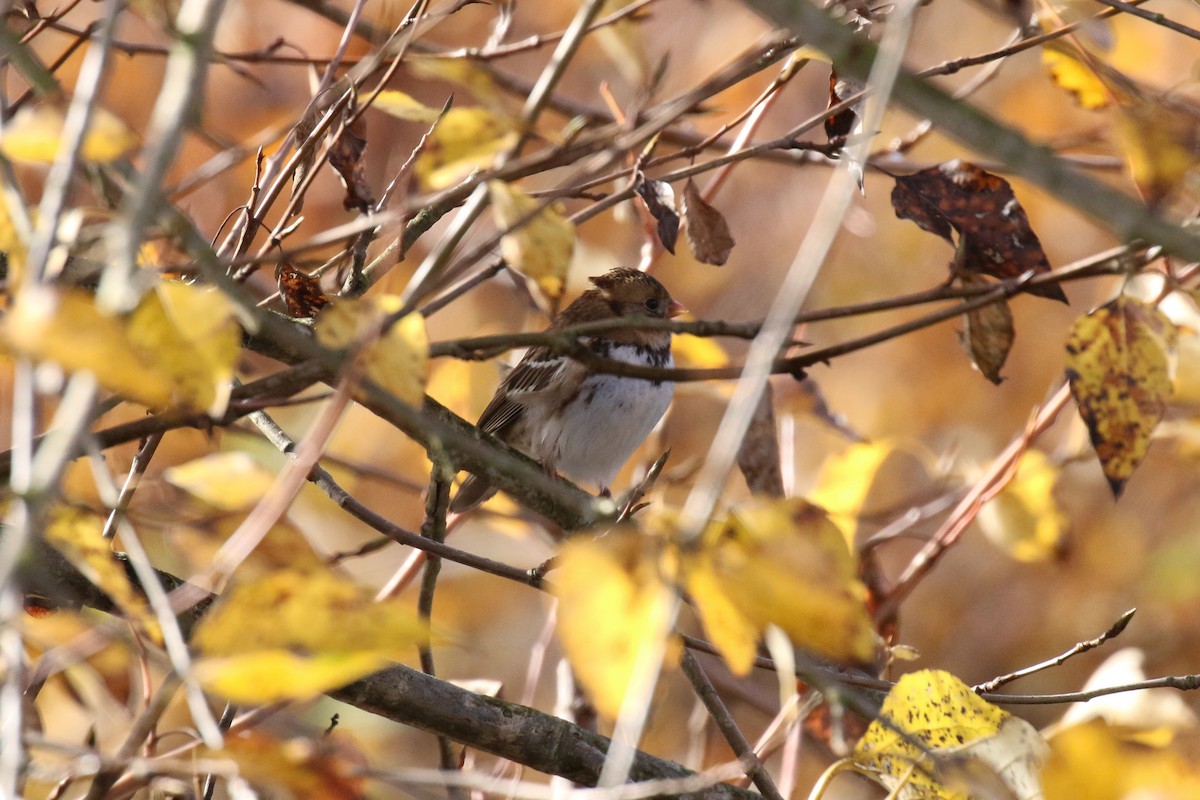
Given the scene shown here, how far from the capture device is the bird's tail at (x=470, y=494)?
9.62 ft

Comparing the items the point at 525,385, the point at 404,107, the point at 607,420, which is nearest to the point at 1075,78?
the point at 404,107

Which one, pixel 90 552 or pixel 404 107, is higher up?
pixel 404 107

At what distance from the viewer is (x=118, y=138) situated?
0.98m

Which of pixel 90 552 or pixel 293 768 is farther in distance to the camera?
pixel 90 552

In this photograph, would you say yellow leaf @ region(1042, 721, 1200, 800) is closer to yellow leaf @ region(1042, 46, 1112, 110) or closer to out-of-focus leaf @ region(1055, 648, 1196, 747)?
out-of-focus leaf @ region(1055, 648, 1196, 747)

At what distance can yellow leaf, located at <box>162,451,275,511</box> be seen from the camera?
1.52 meters

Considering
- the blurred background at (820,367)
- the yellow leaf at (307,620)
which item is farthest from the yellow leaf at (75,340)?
the blurred background at (820,367)

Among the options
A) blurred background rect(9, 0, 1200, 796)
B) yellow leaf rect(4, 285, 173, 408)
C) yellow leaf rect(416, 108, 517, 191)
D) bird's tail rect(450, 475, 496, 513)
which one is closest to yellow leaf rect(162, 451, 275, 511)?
yellow leaf rect(416, 108, 517, 191)

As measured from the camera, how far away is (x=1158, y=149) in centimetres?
114

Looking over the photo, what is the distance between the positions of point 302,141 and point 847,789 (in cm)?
343

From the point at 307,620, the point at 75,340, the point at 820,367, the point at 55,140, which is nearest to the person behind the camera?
the point at 75,340

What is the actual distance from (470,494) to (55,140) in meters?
2.05

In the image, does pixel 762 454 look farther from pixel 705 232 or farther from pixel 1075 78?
pixel 1075 78

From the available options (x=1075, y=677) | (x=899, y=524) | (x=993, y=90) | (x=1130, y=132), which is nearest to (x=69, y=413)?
(x=1130, y=132)
